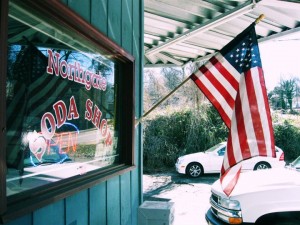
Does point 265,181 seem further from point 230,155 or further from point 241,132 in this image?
point 241,132

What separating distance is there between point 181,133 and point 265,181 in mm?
11754

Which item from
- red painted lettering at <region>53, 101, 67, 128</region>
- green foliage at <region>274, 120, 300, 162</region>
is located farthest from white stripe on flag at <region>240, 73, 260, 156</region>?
green foliage at <region>274, 120, 300, 162</region>

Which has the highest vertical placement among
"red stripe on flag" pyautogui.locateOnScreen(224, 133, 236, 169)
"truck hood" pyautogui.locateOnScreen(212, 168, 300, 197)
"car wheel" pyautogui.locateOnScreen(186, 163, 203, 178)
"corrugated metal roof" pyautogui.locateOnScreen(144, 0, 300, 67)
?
"corrugated metal roof" pyautogui.locateOnScreen(144, 0, 300, 67)

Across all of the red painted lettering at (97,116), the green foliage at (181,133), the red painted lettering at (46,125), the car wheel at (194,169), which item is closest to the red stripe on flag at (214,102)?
the red painted lettering at (97,116)

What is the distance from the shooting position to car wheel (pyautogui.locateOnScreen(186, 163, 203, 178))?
12.6m

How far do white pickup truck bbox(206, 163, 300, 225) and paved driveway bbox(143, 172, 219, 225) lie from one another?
1970 mm

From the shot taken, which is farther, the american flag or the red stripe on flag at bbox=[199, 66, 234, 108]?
the red stripe on flag at bbox=[199, 66, 234, 108]

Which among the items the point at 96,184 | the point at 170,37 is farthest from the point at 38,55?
the point at 170,37

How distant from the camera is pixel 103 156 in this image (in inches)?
126

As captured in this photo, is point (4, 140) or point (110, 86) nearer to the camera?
point (4, 140)

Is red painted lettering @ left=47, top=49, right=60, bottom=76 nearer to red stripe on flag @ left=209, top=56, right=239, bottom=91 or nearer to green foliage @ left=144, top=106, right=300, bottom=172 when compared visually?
red stripe on flag @ left=209, top=56, right=239, bottom=91

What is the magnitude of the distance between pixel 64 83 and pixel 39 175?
26.9 inches

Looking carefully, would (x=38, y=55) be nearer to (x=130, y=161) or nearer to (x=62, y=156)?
(x=62, y=156)

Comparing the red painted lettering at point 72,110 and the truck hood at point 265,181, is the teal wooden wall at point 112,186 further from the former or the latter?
the truck hood at point 265,181
